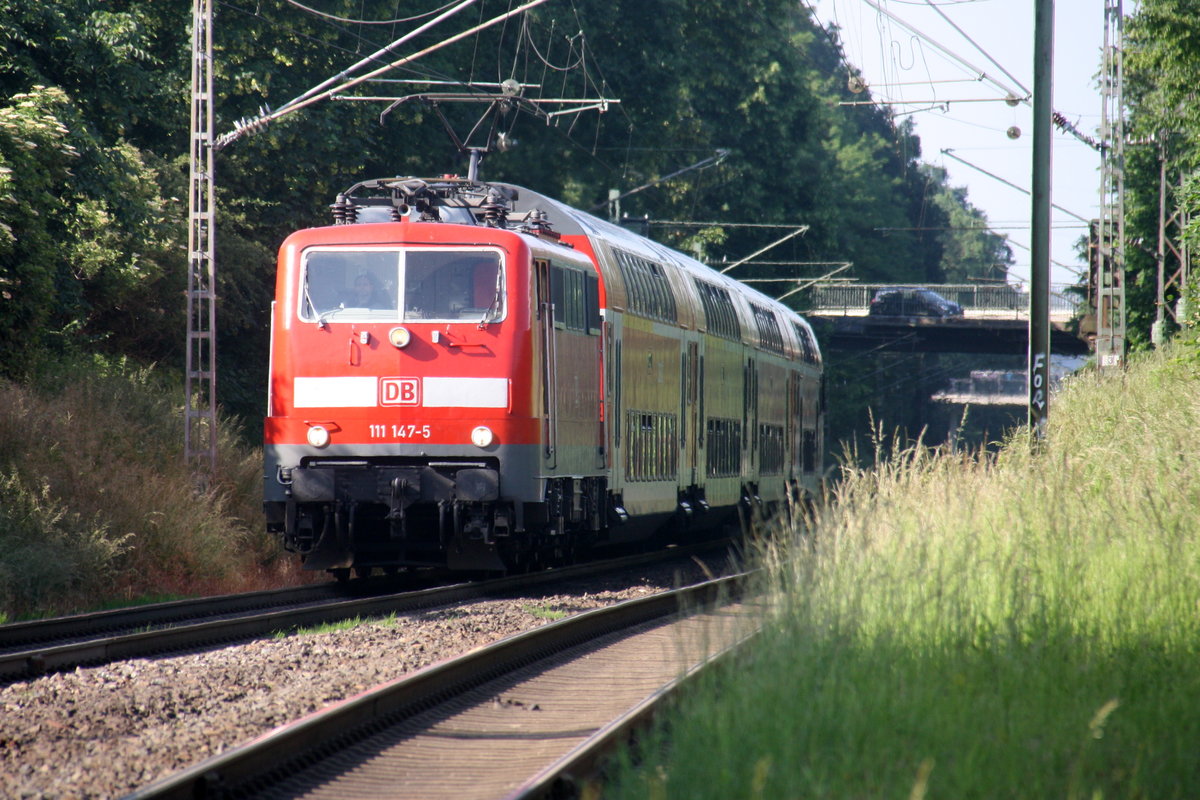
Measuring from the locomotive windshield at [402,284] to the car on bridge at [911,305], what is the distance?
52.8 m

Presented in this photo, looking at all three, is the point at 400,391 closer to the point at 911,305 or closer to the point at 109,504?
the point at 109,504

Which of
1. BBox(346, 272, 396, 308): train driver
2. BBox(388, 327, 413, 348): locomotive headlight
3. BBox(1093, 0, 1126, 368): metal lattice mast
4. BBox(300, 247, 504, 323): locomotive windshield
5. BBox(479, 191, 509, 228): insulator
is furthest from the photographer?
A: BBox(1093, 0, 1126, 368): metal lattice mast

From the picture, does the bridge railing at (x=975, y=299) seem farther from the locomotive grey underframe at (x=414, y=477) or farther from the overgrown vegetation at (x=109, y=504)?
the locomotive grey underframe at (x=414, y=477)

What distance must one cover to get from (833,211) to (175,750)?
45.8 meters

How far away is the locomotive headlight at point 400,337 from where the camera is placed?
553 inches

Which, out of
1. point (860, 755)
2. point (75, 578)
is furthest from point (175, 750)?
point (75, 578)

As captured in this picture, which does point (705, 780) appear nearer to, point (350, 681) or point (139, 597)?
point (350, 681)

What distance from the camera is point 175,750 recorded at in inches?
265

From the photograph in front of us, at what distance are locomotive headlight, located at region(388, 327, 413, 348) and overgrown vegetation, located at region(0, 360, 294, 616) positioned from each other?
11.1ft

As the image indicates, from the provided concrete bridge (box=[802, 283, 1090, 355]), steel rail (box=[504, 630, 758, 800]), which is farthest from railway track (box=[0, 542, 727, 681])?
concrete bridge (box=[802, 283, 1090, 355])

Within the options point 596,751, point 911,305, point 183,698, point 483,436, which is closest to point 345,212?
point 483,436

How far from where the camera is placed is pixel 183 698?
8.15 metres

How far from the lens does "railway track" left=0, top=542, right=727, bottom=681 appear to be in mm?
9438

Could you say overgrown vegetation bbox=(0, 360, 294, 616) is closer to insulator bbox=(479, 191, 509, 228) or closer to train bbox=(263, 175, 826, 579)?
train bbox=(263, 175, 826, 579)
